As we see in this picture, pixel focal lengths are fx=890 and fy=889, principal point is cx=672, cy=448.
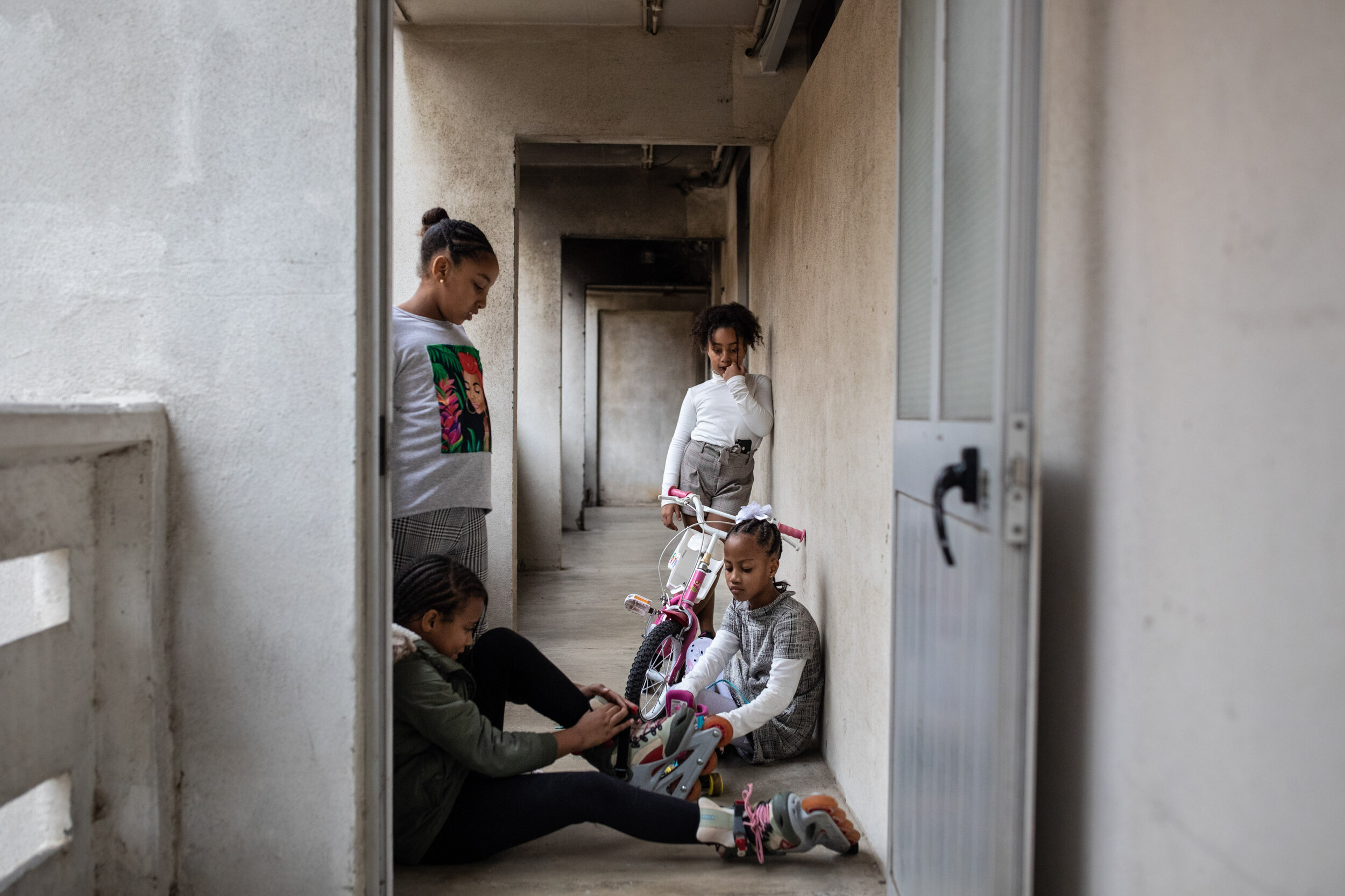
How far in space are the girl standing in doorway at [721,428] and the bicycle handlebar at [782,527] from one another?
3.7 inches

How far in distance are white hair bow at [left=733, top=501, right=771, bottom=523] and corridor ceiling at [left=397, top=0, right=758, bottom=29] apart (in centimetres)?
238

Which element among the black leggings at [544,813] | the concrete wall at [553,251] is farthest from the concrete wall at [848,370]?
the concrete wall at [553,251]

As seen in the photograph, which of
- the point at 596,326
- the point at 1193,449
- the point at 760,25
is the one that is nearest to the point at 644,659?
the point at 1193,449

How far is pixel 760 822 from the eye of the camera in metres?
2.08

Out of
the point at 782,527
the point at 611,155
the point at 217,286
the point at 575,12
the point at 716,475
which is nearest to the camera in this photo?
the point at 217,286

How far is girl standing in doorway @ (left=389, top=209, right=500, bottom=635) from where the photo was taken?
2.11 m

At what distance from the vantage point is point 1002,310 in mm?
1189

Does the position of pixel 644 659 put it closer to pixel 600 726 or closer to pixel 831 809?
pixel 600 726

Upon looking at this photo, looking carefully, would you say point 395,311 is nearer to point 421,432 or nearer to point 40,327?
point 421,432

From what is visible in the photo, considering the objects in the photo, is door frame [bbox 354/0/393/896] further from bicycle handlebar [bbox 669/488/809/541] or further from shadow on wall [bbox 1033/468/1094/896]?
bicycle handlebar [bbox 669/488/809/541]

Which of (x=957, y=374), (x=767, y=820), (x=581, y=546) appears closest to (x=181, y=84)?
(x=957, y=374)

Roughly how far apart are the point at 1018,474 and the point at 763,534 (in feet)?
5.29

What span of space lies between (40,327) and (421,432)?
2.55 feet

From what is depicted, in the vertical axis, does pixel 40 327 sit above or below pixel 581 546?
above
